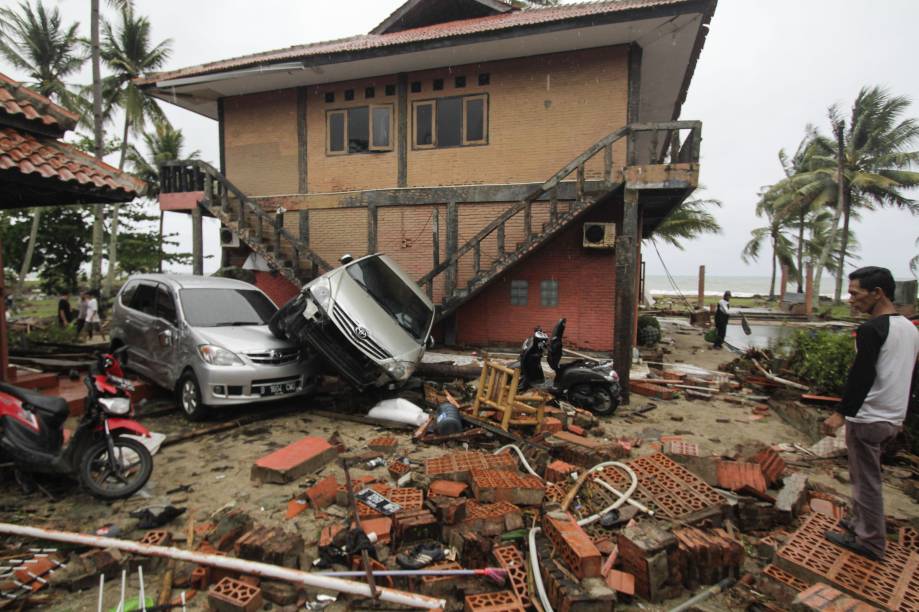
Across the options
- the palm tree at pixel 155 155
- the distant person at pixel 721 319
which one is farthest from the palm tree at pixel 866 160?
the palm tree at pixel 155 155

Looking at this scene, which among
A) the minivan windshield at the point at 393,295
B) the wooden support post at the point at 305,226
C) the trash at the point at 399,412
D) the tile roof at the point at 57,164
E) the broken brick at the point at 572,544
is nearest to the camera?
the broken brick at the point at 572,544

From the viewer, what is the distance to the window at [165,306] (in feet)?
23.0

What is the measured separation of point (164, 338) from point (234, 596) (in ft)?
17.0

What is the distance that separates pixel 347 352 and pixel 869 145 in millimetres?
33408

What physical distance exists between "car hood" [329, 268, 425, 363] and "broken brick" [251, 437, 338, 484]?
1.63m

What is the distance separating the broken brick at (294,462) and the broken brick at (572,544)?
2.59 m

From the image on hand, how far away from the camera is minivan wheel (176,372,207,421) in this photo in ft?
21.2

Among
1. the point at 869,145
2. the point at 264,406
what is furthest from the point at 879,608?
the point at 869,145

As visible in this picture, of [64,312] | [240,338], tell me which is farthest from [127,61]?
[240,338]

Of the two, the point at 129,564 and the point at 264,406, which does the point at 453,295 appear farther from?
the point at 129,564

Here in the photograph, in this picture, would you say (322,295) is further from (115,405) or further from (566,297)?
(566,297)

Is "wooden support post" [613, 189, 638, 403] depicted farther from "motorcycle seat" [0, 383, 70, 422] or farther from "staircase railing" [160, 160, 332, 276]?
"motorcycle seat" [0, 383, 70, 422]

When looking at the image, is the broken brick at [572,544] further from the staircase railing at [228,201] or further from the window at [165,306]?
the staircase railing at [228,201]

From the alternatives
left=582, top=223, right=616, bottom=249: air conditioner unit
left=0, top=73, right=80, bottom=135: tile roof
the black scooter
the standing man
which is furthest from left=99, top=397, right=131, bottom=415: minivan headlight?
left=582, top=223, right=616, bottom=249: air conditioner unit
